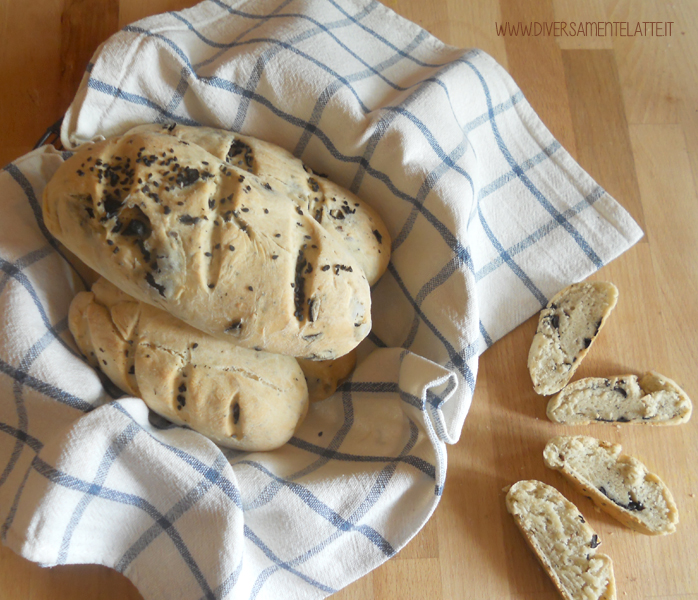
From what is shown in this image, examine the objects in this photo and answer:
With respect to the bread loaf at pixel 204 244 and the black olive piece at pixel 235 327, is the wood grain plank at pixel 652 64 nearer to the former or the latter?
the bread loaf at pixel 204 244

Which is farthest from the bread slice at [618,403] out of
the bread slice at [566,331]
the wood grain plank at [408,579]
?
the wood grain plank at [408,579]

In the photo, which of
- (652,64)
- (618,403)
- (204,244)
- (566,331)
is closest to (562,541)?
(618,403)

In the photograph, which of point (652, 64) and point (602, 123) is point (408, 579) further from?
point (652, 64)

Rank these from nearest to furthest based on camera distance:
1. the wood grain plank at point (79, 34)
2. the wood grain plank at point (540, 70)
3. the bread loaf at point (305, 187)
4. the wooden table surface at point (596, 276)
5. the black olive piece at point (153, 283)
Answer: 1. the black olive piece at point (153, 283)
2. the bread loaf at point (305, 187)
3. the wooden table surface at point (596, 276)
4. the wood grain plank at point (79, 34)
5. the wood grain plank at point (540, 70)

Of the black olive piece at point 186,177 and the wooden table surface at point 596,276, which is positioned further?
the wooden table surface at point 596,276

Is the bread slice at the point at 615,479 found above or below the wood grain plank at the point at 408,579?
above

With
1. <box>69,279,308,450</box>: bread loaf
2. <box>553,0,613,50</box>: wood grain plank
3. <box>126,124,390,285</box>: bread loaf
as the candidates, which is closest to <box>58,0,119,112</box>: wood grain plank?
<box>126,124,390,285</box>: bread loaf

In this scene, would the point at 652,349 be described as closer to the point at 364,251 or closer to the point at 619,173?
the point at 619,173
